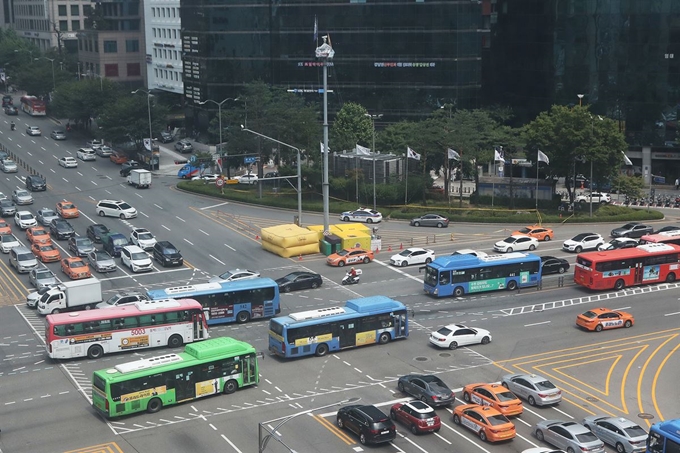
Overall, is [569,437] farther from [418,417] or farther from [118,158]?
[118,158]

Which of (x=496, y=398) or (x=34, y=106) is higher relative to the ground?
(x=34, y=106)

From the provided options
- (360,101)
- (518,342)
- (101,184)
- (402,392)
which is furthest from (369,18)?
(402,392)

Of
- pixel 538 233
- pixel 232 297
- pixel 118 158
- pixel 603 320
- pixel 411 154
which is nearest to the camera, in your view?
pixel 603 320

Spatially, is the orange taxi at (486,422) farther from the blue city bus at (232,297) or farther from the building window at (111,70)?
the building window at (111,70)

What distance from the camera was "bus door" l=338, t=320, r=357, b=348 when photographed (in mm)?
60406

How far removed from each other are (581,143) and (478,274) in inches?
1218

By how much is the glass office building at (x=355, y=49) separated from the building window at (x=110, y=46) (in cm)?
3656

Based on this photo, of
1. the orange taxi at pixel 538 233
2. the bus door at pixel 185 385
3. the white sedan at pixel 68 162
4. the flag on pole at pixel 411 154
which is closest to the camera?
the bus door at pixel 185 385

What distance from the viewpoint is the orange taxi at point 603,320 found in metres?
64.8

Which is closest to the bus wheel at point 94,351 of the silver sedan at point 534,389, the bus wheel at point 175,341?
the bus wheel at point 175,341

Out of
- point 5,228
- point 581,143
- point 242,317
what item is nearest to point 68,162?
point 5,228

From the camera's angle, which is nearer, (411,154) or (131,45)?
(411,154)

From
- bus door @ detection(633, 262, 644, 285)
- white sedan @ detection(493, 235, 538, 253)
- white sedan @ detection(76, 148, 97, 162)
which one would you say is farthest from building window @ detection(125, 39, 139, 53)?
bus door @ detection(633, 262, 644, 285)

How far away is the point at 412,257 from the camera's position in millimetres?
81625
